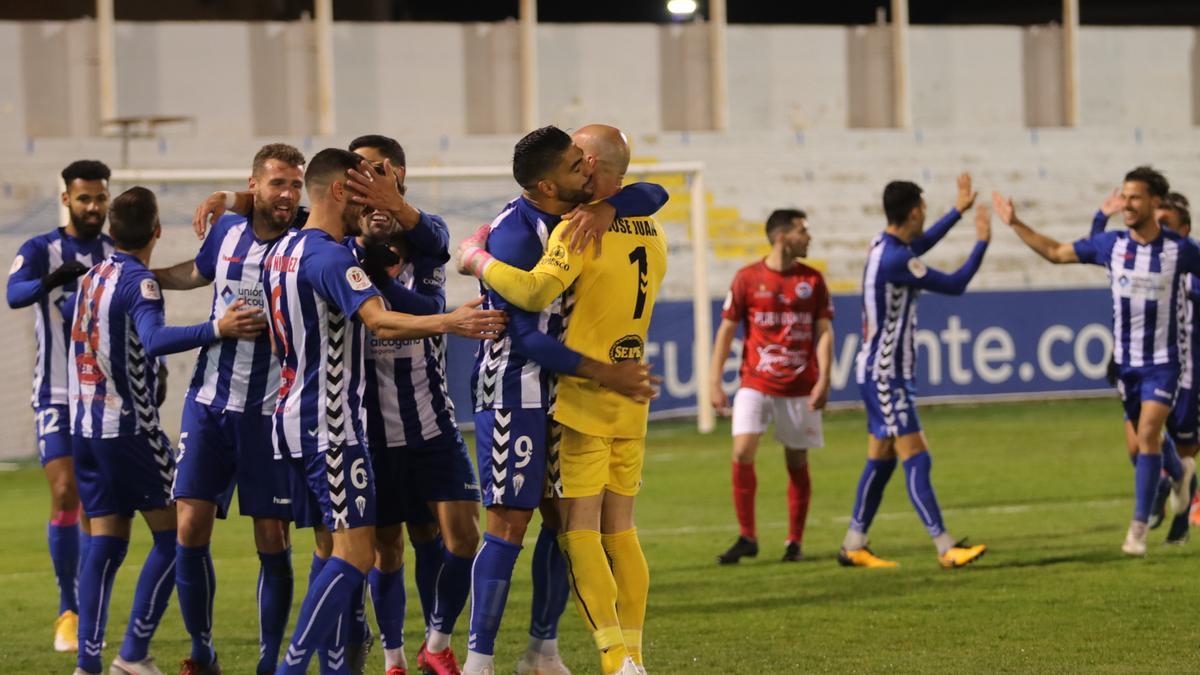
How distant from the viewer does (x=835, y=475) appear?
14469mm

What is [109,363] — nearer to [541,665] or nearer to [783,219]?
[541,665]

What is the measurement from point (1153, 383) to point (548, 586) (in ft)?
15.2

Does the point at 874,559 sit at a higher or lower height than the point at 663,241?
lower

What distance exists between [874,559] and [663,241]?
152 inches

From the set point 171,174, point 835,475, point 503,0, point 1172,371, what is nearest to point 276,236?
point 1172,371

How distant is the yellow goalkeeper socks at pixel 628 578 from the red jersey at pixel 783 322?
4.11 metres

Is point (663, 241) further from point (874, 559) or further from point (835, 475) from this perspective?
point (835, 475)

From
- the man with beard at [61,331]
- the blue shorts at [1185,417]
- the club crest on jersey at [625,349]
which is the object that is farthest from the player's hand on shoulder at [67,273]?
the blue shorts at [1185,417]

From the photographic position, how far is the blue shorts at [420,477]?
639 centimetres

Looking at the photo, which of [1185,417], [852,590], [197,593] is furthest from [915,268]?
[197,593]

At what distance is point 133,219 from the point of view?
6586 mm

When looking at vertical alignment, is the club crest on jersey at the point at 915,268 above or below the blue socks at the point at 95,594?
above

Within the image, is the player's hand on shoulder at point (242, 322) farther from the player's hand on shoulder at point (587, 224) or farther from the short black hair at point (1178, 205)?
the short black hair at point (1178, 205)

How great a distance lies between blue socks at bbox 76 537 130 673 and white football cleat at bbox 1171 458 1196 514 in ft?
20.6
